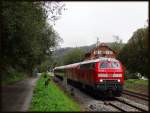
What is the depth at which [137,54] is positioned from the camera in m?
68.5

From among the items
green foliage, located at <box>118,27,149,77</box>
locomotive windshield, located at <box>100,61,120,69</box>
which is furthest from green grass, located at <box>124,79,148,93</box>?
green foliage, located at <box>118,27,149,77</box>

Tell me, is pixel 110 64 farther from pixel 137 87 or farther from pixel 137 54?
pixel 137 54

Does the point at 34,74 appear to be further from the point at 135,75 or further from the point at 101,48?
the point at 135,75

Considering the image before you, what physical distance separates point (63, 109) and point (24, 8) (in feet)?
30.8

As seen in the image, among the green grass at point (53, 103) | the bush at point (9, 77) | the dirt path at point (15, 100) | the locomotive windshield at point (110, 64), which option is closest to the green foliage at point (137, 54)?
the bush at point (9, 77)

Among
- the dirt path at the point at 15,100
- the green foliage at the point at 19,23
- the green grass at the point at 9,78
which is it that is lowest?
the dirt path at the point at 15,100

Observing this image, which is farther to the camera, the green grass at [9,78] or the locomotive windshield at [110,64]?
the green grass at [9,78]

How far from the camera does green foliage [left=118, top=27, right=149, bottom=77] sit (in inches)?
2566

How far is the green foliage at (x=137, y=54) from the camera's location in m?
65.2

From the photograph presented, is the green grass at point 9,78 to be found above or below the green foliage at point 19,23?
below

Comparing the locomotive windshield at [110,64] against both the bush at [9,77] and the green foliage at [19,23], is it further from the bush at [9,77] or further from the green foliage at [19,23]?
the bush at [9,77]

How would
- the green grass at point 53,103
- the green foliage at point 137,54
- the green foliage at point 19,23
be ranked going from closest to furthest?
1. the green grass at point 53,103
2. the green foliage at point 19,23
3. the green foliage at point 137,54

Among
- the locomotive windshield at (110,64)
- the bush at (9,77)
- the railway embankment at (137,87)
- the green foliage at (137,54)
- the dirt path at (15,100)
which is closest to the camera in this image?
the dirt path at (15,100)

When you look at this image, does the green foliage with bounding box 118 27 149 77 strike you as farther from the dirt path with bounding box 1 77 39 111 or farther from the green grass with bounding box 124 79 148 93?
the dirt path with bounding box 1 77 39 111
